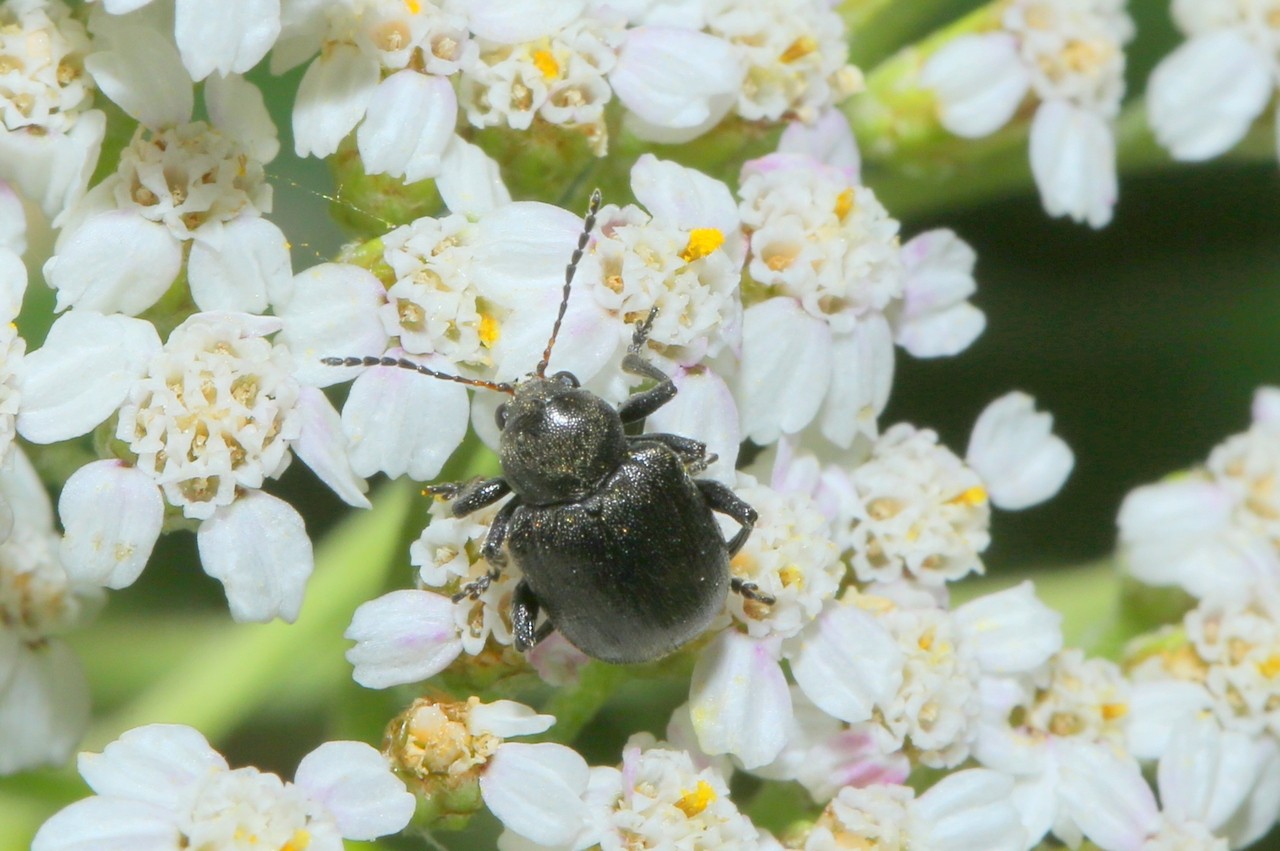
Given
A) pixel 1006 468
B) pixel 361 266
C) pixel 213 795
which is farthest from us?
pixel 1006 468

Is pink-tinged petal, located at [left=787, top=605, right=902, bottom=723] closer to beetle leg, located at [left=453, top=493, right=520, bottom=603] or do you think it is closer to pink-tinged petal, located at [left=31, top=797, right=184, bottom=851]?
beetle leg, located at [left=453, top=493, right=520, bottom=603]

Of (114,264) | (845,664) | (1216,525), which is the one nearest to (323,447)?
(114,264)

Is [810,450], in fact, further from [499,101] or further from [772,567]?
[499,101]

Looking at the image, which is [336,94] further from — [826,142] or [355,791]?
[355,791]

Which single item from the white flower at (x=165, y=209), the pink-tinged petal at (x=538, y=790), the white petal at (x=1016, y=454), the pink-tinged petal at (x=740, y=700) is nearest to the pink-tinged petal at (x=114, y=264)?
the white flower at (x=165, y=209)

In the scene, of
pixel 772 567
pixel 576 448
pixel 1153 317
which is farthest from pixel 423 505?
pixel 1153 317

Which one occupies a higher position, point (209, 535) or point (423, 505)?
point (209, 535)
